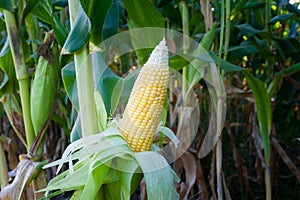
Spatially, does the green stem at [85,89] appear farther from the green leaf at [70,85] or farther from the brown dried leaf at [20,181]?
the brown dried leaf at [20,181]

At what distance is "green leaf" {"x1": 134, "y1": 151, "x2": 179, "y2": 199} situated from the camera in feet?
1.66

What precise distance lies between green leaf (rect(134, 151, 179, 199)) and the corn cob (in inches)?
1.5

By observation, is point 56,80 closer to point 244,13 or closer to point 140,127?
point 140,127

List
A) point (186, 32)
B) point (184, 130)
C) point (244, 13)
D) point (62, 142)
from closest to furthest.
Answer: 1. point (184, 130)
2. point (186, 32)
3. point (62, 142)
4. point (244, 13)

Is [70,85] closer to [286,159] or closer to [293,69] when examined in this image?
[293,69]

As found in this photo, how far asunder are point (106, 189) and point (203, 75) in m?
0.57

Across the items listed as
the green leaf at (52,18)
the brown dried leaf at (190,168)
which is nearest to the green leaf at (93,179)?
the green leaf at (52,18)

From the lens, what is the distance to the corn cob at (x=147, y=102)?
1.84 feet

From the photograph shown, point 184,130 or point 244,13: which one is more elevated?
point 244,13

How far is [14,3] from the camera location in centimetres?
80

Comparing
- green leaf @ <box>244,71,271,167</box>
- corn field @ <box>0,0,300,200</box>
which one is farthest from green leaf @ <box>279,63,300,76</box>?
green leaf @ <box>244,71,271,167</box>

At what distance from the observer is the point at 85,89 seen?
558 mm

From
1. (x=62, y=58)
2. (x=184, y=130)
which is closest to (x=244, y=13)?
(x=184, y=130)

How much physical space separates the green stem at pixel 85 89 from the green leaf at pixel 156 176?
9cm
